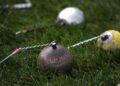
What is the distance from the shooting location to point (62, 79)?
155 inches

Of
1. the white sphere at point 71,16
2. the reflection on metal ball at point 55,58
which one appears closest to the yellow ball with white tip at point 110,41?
the reflection on metal ball at point 55,58

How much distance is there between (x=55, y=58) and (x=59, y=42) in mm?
948

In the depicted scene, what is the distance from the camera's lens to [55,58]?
13.2 feet

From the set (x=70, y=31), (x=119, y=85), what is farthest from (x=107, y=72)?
(x=70, y=31)

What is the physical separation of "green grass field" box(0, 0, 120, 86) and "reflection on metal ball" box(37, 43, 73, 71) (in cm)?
9

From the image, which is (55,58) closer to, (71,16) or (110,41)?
(110,41)

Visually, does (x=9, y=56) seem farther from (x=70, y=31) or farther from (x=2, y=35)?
(x=70, y=31)

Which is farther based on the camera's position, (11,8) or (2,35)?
(11,8)

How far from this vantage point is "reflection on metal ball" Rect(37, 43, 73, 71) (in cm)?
402

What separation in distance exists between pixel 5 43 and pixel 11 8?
1.13m

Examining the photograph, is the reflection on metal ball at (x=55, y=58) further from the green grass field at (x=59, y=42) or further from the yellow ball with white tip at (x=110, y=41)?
the yellow ball with white tip at (x=110, y=41)

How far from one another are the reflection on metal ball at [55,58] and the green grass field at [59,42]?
9 cm

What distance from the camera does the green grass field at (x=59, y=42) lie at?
13.2 ft

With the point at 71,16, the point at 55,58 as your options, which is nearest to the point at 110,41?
the point at 55,58
